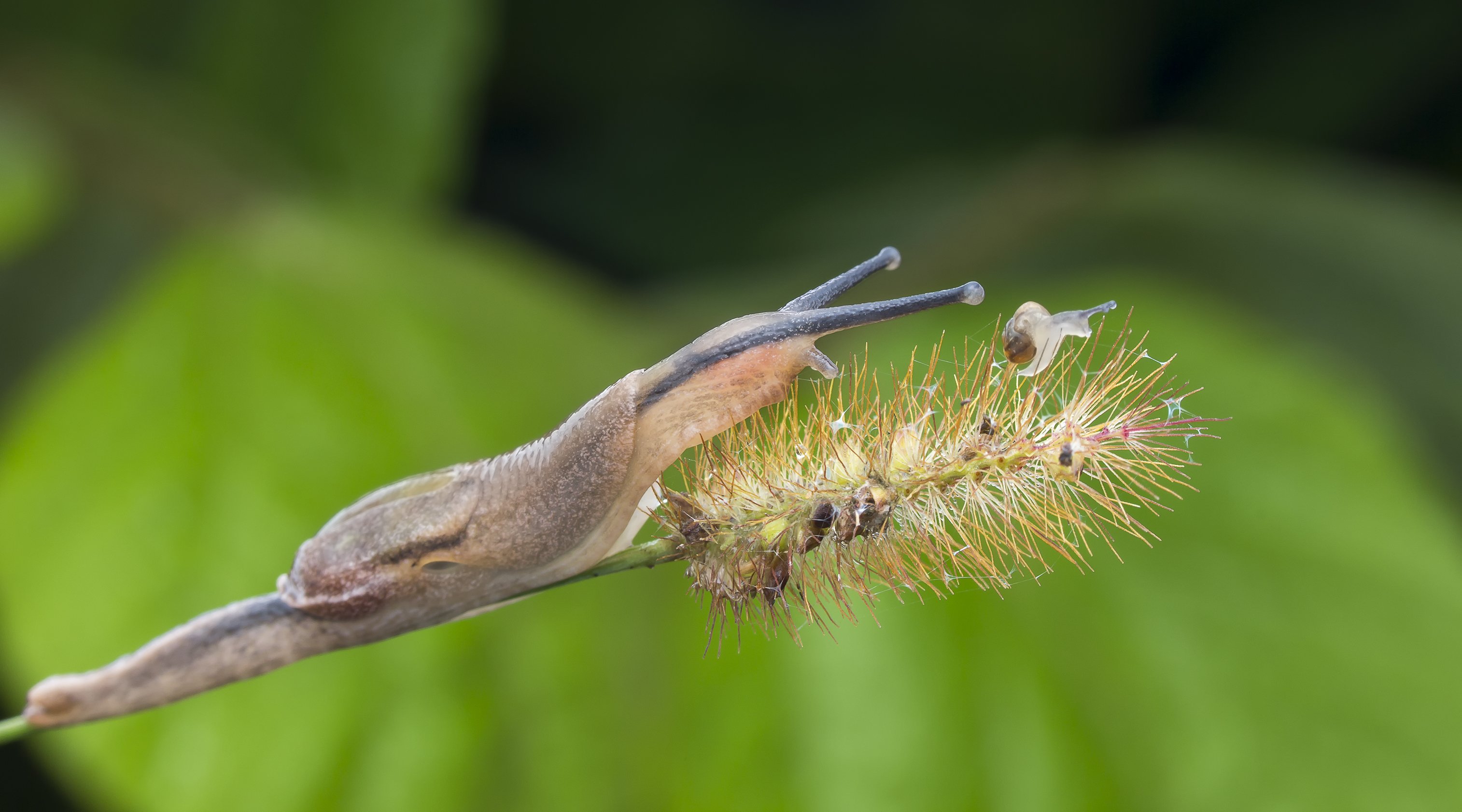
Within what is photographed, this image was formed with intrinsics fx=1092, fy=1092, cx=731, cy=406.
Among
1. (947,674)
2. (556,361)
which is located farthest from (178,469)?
(947,674)

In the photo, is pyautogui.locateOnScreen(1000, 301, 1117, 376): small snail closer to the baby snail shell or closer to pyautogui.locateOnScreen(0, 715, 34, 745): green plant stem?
the baby snail shell

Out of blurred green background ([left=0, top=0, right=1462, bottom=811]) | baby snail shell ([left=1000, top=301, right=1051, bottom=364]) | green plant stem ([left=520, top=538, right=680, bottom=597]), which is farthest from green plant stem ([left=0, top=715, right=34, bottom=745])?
blurred green background ([left=0, top=0, right=1462, bottom=811])

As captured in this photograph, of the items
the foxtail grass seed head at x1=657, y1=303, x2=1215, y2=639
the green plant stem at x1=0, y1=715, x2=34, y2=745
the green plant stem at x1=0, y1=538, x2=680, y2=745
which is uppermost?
the foxtail grass seed head at x1=657, y1=303, x2=1215, y2=639

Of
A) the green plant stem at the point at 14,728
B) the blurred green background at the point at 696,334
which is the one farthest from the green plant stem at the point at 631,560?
the blurred green background at the point at 696,334

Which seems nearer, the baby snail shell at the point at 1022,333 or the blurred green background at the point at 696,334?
the baby snail shell at the point at 1022,333

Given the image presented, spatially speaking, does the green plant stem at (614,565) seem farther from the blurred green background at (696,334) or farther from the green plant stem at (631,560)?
the blurred green background at (696,334)

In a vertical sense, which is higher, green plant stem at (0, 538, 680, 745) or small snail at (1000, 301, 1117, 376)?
small snail at (1000, 301, 1117, 376)

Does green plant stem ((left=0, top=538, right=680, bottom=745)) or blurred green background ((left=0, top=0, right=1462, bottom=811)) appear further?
blurred green background ((left=0, top=0, right=1462, bottom=811))
